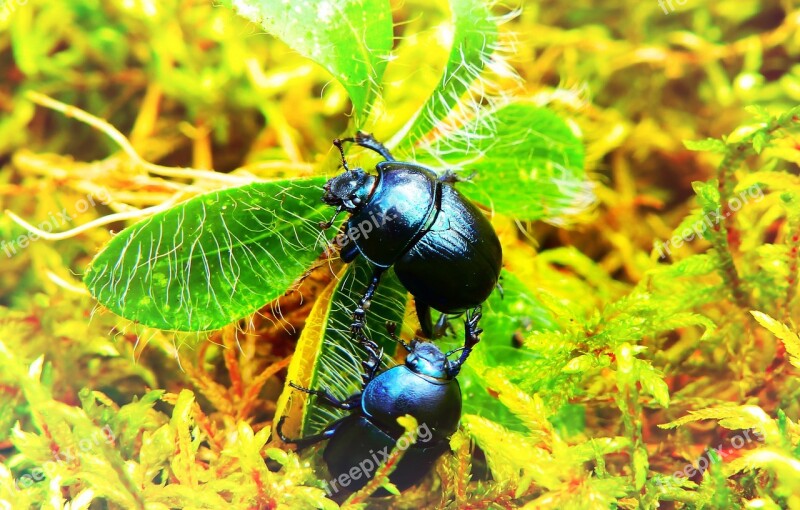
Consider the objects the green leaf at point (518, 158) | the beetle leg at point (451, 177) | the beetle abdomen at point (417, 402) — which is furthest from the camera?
the green leaf at point (518, 158)

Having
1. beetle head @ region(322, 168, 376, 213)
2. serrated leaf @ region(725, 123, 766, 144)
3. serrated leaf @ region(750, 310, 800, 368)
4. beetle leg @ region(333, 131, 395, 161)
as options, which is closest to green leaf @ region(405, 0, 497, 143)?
beetle leg @ region(333, 131, 395, 161)

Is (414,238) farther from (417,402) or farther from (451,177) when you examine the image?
(417,402)

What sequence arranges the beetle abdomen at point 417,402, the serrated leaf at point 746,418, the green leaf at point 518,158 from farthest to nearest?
1. the green leaf at point 518,158
2. the beetle abdomen at point 417,402
3. the serrated leaf at point 746,418

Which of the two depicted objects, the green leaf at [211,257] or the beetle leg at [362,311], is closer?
the green leaf at [211,257]

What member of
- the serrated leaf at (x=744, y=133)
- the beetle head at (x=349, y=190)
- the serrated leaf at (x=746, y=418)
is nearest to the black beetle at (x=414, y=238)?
the beetle head at (x=349, y=190)

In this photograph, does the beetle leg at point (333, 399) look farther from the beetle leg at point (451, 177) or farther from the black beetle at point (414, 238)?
the beetle leg at point (451, 177)

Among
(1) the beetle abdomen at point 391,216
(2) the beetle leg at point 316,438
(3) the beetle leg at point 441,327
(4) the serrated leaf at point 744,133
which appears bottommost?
(2) the beetle leg at point 316,438

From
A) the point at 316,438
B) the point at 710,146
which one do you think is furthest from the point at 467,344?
the point at 710,146
